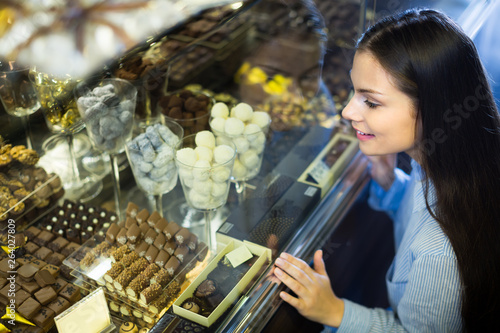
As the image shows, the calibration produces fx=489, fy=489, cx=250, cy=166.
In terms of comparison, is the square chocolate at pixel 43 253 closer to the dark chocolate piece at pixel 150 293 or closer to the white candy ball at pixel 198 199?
the dark chocolate piece at pixel 150 293

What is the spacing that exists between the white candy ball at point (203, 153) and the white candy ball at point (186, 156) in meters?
0.02

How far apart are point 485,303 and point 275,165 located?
95cm

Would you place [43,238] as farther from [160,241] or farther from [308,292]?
[308,292]

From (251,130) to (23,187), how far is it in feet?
2.67

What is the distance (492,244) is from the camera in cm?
155

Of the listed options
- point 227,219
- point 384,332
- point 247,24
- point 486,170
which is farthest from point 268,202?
point 247,24

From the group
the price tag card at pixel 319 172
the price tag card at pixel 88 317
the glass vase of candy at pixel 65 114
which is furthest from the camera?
the price tag card at pixel 319 172

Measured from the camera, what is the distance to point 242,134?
1.79 metres

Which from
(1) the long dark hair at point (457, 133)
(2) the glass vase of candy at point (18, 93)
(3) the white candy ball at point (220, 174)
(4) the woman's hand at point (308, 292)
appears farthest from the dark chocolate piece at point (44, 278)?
(1) the long dark hair at point (457, 133)

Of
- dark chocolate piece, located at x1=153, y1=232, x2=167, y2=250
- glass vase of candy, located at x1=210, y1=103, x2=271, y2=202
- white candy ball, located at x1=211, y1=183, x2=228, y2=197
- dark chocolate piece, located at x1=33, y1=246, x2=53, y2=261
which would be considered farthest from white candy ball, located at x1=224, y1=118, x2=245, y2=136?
dark chocolate piece, located at x1=33, y1=246, x2=53, y2=261

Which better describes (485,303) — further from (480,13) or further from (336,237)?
(480,13)

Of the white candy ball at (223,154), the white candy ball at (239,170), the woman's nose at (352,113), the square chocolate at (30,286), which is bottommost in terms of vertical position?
the square chocolate at (30,286)

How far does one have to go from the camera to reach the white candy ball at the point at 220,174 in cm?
158

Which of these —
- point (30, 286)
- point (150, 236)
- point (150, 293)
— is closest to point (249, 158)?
point (150, 236)
